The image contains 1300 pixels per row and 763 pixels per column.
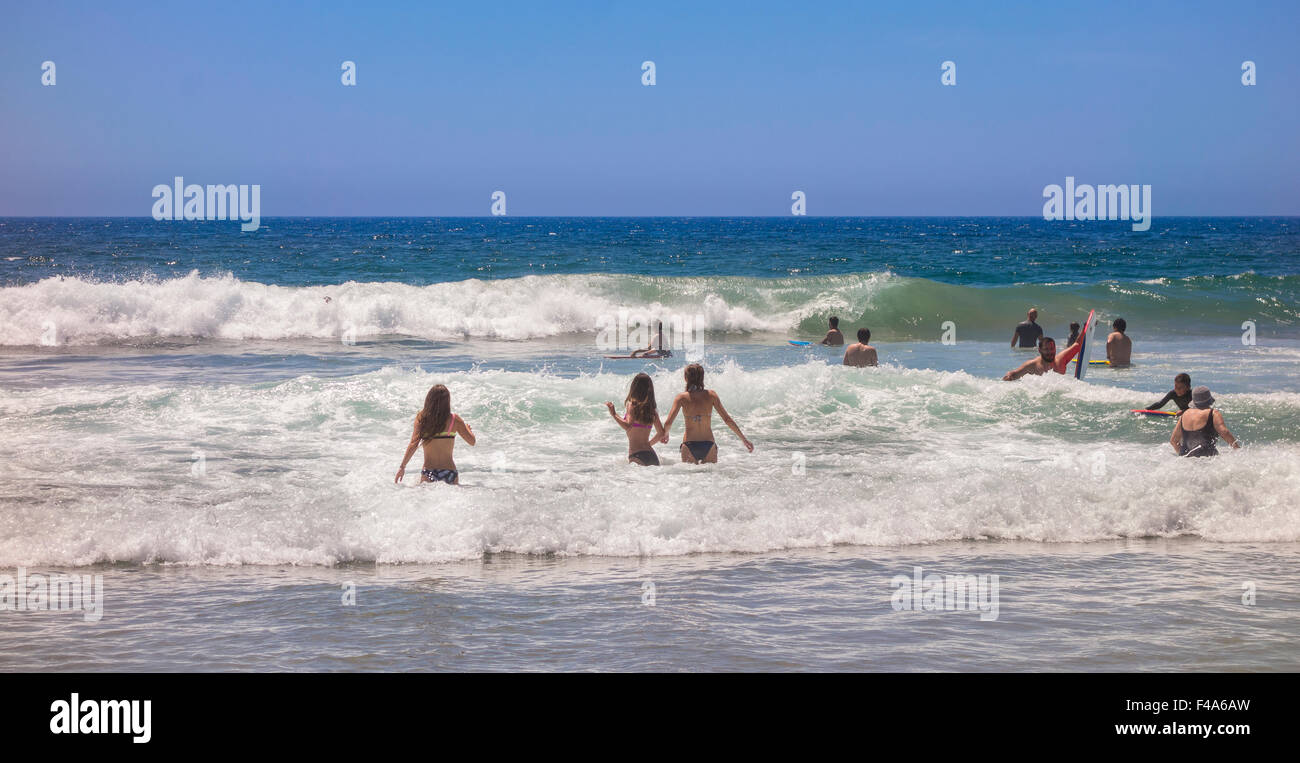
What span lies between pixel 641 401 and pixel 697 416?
2.11ft

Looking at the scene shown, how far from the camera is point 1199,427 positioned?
1043 cm

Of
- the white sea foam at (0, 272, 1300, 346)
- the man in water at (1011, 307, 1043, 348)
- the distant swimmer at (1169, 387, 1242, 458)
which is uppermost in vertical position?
the white sea foam at (0, 272, 1300, 346)

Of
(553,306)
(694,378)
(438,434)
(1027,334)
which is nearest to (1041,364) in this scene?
(1027,334)

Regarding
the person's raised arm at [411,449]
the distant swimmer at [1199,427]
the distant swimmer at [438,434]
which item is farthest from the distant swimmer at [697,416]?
the distant swimmer at [1199,427]

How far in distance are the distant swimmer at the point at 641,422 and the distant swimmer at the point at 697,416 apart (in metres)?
0.17

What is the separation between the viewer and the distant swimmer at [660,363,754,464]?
991cm

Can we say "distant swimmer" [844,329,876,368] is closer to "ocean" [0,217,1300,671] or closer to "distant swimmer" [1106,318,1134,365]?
"ocean" [0,217,1300,671]

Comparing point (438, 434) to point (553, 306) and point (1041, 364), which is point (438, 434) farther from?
point (553, 306)

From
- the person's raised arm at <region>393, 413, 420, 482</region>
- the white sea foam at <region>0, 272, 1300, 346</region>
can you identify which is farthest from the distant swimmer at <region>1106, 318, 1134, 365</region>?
the person's raised arm at <region>393, 413, 420, 482</region>

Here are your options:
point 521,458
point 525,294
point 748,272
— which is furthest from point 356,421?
point 748,272

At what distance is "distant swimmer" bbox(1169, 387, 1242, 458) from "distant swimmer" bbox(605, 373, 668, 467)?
5.64 m

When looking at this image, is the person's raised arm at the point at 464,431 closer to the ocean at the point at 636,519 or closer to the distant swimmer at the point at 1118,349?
the ocean at the point at 636,519
